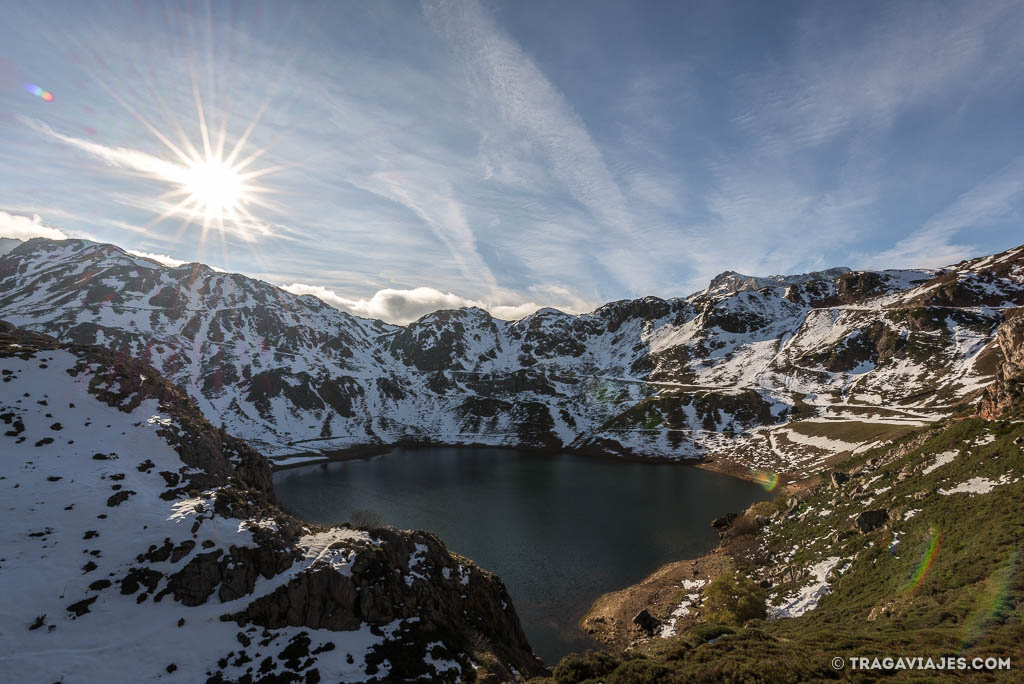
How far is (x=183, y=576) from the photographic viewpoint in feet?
74.3

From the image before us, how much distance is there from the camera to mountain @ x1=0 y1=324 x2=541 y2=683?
19.1 metres

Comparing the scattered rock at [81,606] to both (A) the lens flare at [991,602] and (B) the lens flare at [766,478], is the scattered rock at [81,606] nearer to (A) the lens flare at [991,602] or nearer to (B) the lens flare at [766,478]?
(A) the lens flare at [991,602]

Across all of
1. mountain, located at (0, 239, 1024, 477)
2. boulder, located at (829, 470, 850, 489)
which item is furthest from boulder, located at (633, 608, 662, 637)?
mountain, located at (0, 239, 1024, 477)

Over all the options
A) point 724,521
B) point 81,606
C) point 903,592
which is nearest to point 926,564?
point 903,592

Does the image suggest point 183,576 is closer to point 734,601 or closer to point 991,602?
point 991,602

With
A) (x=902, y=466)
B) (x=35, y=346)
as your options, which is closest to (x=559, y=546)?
(x=902, y=466)

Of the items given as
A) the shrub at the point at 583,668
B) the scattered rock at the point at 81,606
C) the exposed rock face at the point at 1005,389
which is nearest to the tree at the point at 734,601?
the shrub at the point at 583,668

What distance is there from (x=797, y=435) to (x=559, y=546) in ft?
302

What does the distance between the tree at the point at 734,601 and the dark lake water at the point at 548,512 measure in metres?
13.2

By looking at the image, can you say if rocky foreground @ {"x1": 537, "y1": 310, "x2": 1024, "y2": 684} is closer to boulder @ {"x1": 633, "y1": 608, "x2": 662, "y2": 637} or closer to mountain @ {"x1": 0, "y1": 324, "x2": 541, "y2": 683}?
boulder @ {"x1": 633, "y1": 608, "x2": 662, "y2": 637}

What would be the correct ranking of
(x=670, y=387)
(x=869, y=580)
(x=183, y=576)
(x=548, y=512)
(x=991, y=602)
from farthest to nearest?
(x=670, y=387) < (x=548, y=512) < (x=869, y=580) < (x=183, y=576) < (x=991, y=602)

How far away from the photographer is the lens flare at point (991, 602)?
15586 mm

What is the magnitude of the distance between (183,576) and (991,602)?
137ft

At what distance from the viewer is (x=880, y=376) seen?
435ft
